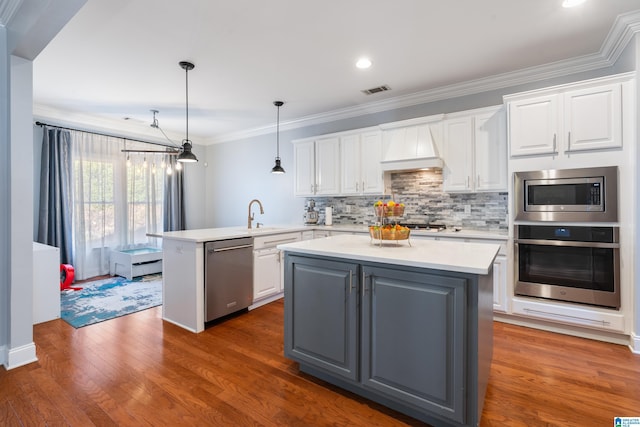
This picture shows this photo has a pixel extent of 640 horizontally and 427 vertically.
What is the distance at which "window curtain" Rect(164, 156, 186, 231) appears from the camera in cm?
575

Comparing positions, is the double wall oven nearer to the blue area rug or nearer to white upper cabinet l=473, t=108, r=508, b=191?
white upper cabinet l=473, t=108, r=508, b=191

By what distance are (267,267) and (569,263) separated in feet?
9.85

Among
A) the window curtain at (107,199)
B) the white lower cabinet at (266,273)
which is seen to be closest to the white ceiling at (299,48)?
the window curtain at (107,199)

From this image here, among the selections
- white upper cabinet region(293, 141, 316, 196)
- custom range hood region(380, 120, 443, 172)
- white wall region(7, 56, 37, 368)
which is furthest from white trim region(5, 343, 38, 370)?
custom range hood region(380, 120, 443, 172)

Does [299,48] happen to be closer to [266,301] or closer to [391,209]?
[391,209]

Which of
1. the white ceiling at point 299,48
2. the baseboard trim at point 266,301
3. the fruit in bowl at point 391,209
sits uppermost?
the white ceiling at point 299,48

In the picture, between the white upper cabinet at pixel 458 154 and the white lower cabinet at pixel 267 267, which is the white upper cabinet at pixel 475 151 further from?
the white lower cabinet at pixel 267 267

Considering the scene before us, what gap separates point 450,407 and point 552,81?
11.1 ft

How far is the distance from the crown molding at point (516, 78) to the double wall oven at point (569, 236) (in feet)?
3.69

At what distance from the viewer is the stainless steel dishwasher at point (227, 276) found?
2.96 meters

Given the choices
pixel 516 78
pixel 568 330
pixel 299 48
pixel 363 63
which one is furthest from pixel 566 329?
pixel 299 48

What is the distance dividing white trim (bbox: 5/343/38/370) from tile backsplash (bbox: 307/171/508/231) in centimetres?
370

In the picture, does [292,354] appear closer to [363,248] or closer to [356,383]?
[356,383]

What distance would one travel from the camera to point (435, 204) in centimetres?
392
